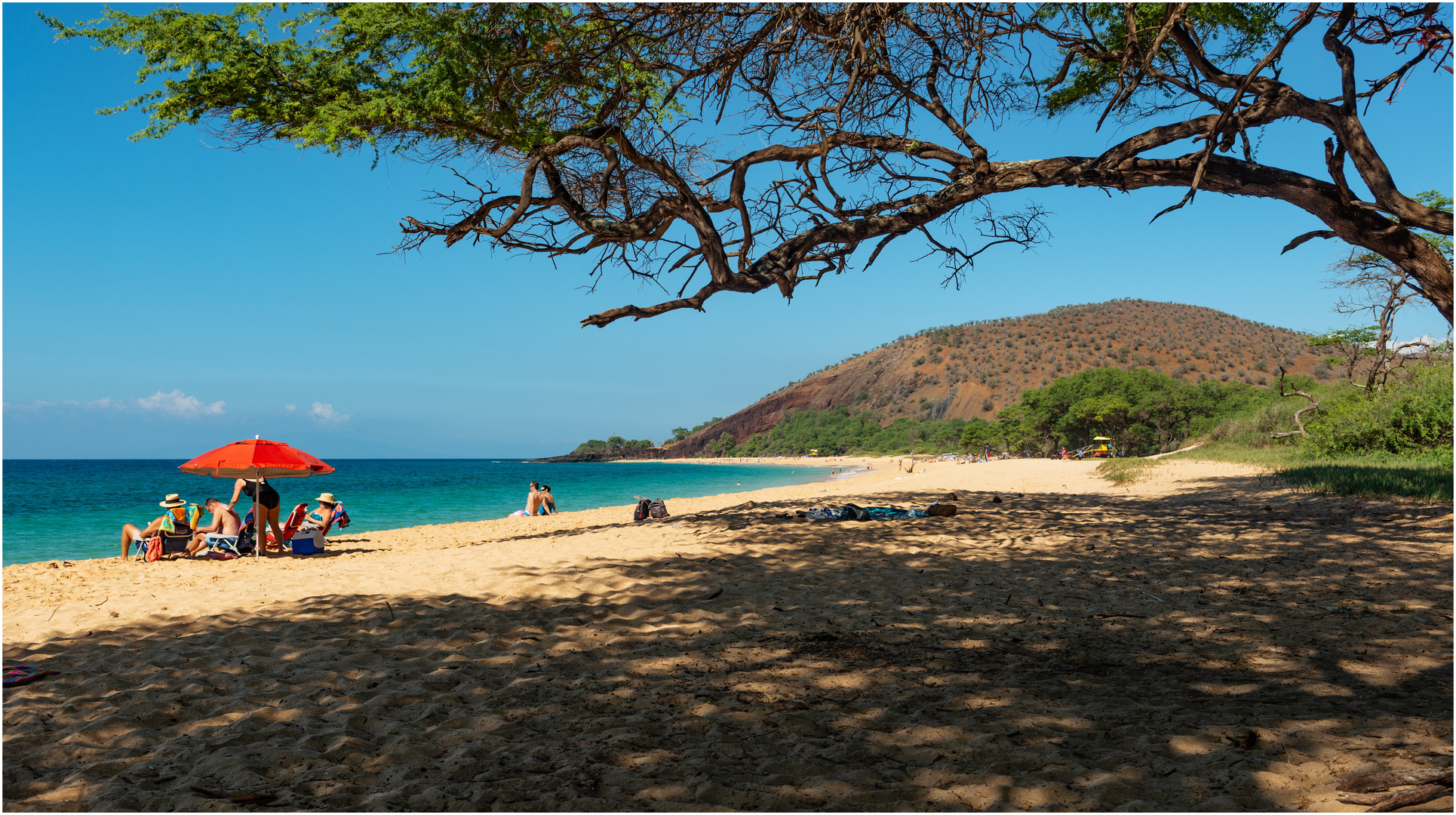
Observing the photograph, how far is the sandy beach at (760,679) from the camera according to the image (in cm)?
263

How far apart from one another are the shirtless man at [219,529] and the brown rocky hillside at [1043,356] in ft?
264

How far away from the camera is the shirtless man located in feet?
35.1

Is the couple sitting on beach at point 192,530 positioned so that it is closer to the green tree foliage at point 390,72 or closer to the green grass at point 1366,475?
the green tree foliage at point 390,72

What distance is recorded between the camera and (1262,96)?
20.8ft

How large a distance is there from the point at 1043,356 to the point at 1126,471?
241 feet

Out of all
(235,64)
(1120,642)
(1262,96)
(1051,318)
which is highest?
(1051,318)

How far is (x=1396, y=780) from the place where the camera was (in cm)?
232

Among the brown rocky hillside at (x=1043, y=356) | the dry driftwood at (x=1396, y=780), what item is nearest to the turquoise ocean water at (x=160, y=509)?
the dry driftwood at (x=1396, y=780)

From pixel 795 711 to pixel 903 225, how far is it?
593cm

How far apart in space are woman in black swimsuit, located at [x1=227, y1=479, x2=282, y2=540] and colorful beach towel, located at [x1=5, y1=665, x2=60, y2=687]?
23.5 feet

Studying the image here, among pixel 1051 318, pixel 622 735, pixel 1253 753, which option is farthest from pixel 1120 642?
pixel 1051 318

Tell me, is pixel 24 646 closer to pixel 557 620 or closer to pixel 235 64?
pixel 557 620

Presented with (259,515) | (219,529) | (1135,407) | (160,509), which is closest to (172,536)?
(219,529)

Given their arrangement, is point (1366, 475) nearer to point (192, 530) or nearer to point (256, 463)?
point (256, 463)
